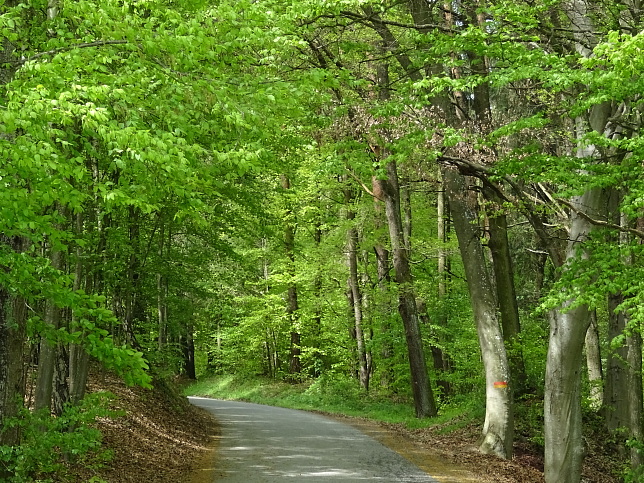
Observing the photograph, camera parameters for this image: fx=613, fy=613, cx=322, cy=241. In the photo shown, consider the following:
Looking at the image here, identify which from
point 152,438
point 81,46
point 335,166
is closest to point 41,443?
point 81,46

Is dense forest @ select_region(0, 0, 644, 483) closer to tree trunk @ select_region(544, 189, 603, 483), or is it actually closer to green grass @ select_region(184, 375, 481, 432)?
tree trunk @ select_region(544, 189, 603, 483)

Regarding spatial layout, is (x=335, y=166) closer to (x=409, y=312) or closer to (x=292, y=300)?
(x=409, y=312)

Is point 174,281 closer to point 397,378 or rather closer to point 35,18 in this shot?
point 35,18

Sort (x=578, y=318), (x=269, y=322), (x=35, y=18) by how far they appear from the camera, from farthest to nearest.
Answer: (x=269, y=322)
(x=578, y=318)
(x=35, y=18)

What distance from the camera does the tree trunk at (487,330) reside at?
12195 millimetres

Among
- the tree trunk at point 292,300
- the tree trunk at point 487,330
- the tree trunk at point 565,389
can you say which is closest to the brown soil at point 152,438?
the tree trunk at point 487,330

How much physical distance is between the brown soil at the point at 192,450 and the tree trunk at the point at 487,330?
1.70ft

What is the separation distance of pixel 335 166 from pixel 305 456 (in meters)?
5.60

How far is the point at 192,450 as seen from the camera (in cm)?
1165

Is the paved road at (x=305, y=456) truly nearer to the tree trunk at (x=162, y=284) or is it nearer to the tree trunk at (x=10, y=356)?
the tree trunk at (x=162, y=284)

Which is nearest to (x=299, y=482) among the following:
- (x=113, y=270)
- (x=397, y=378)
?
(x=113, y=270)

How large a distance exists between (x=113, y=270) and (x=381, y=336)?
12492mm

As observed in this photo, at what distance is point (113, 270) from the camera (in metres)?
10.1

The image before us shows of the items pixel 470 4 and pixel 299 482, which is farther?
pixel 470 4
